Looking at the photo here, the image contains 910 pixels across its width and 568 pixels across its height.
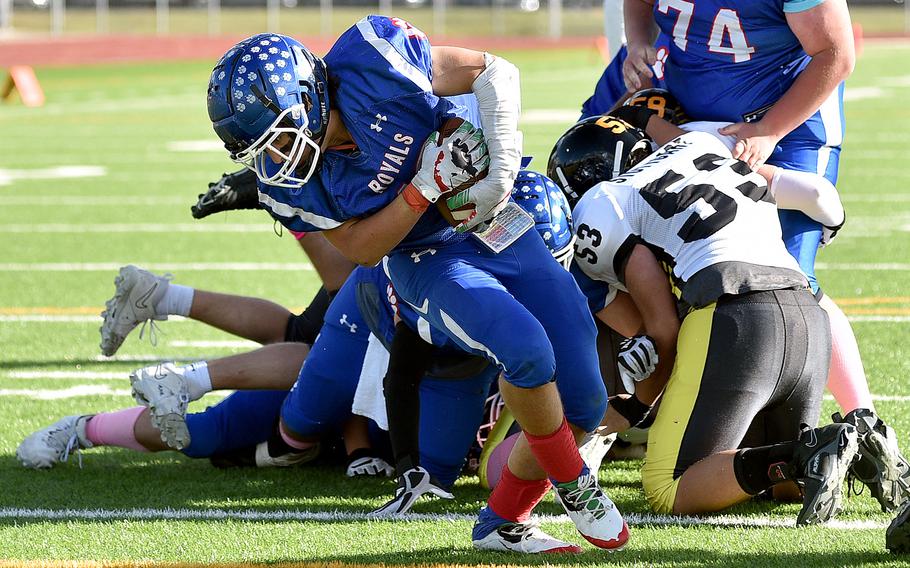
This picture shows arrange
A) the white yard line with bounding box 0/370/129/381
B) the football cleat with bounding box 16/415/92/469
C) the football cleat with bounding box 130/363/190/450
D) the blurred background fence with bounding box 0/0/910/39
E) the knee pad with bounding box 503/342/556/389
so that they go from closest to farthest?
the knee pad with bounding box 503/342/556/389 → the football cleat with bounding box 130/363/190/450 → the football cleat with bounding box 16/415/92/469 → the white yard line with bounding box 0/370/129/381 → the blurred background fence with bounding box 0/0/910/39

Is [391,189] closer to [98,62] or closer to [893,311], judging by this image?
[893,311]

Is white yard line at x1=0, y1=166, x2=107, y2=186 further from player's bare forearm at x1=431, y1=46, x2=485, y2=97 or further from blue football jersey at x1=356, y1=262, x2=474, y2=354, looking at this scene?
player's bare forearm at x1=431, y1=46, x2=485, y2=97

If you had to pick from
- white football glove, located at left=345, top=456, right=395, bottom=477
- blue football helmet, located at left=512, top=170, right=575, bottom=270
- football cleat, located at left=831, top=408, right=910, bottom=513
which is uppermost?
blue football helmet, located at left=512, top=170, right=575, bottom=270

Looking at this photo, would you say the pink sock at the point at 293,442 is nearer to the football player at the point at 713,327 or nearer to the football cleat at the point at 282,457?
the football cleat at the point at 282,457

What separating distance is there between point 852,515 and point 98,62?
25.5 meters

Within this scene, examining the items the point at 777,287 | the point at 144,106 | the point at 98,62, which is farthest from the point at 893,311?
the point at 98,62

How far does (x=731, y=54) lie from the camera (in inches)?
175

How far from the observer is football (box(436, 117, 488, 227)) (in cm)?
304

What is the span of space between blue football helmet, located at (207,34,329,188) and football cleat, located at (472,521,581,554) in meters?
1.01

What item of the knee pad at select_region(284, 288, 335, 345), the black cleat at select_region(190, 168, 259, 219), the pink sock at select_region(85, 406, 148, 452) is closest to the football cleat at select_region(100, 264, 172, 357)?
the black cleat at select_region(190, 168, 259, 219)

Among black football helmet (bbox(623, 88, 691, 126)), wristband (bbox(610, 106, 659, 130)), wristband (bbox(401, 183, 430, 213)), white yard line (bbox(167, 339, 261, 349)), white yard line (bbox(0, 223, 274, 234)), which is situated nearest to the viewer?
wristband (bbox(401, 183, 430, 213))

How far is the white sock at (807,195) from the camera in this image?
164 inches

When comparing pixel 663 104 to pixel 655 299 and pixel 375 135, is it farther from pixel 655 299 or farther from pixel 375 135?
pixel 375 135

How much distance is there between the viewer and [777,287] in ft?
12.0
